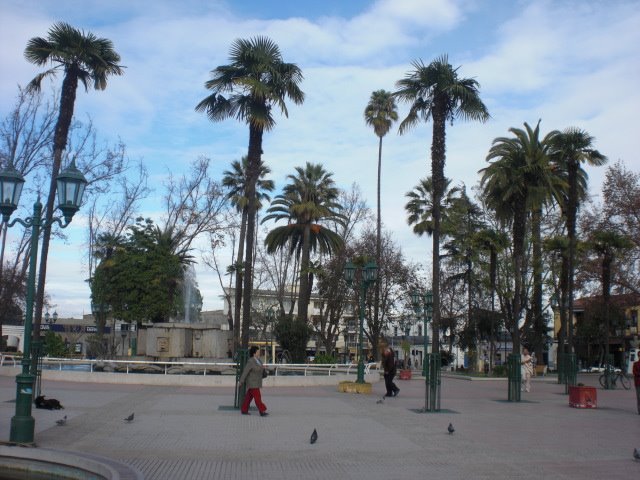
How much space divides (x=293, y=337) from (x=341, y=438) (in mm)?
21474

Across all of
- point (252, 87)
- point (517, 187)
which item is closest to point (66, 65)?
point (252, 87)

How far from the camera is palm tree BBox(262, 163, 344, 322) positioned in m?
41.8

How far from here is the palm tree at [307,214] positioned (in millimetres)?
41781

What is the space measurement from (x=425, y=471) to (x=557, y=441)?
13.3 feet

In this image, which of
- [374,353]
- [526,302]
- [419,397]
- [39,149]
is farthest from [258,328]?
[419,397]

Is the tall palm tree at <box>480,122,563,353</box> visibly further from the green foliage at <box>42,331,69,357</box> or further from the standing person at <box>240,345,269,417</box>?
the green foliage at <box>42,331,69,357</box>

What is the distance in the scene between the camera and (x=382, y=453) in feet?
34.4

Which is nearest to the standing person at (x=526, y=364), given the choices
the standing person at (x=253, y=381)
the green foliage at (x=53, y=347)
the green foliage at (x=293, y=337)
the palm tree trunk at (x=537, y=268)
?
the standing person at (x=253, y=381)

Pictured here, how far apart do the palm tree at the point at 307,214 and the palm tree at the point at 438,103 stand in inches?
735

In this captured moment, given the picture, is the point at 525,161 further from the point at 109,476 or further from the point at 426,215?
the point at 109,476

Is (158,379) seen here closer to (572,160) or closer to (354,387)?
(354,387)

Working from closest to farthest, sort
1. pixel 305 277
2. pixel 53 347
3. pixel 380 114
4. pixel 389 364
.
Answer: pixel 389 364, pixel 53 347, pixel 305 277, pixel 380 114

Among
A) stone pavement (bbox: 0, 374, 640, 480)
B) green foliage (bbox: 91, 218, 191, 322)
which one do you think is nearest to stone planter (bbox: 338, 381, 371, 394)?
stone pavement (bbox: 0, 374, 640, 480)

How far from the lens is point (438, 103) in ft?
75.3
